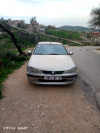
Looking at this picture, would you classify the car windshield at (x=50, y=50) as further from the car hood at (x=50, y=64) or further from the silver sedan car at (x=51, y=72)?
the silver sedan car at (x=51, y=72)

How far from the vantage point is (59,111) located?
3.03m

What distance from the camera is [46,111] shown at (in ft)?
9.85

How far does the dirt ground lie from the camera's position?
2480 mm

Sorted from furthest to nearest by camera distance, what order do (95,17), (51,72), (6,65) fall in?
(95,17), (6,65), (51,72)

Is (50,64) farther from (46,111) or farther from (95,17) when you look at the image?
(95,17)

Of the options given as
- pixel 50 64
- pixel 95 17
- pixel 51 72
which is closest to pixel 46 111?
pixel 51 72

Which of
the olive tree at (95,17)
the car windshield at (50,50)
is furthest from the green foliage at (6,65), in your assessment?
the olive tree at (95,17)

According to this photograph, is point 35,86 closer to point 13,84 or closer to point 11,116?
point 13,84

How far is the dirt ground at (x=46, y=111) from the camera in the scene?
8.14 ft

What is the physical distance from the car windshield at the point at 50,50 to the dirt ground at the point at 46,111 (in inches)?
63.4

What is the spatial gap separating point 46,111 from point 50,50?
3068 mm

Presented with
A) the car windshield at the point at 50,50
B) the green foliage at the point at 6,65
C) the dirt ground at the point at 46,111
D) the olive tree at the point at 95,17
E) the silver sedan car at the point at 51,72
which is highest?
the olive tree at the point at 95,17

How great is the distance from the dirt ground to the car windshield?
5.29ft

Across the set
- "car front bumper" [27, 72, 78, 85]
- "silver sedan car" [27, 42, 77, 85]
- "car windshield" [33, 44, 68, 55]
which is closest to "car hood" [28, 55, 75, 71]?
"silver sedan car" [27, 42, 77, 85]
